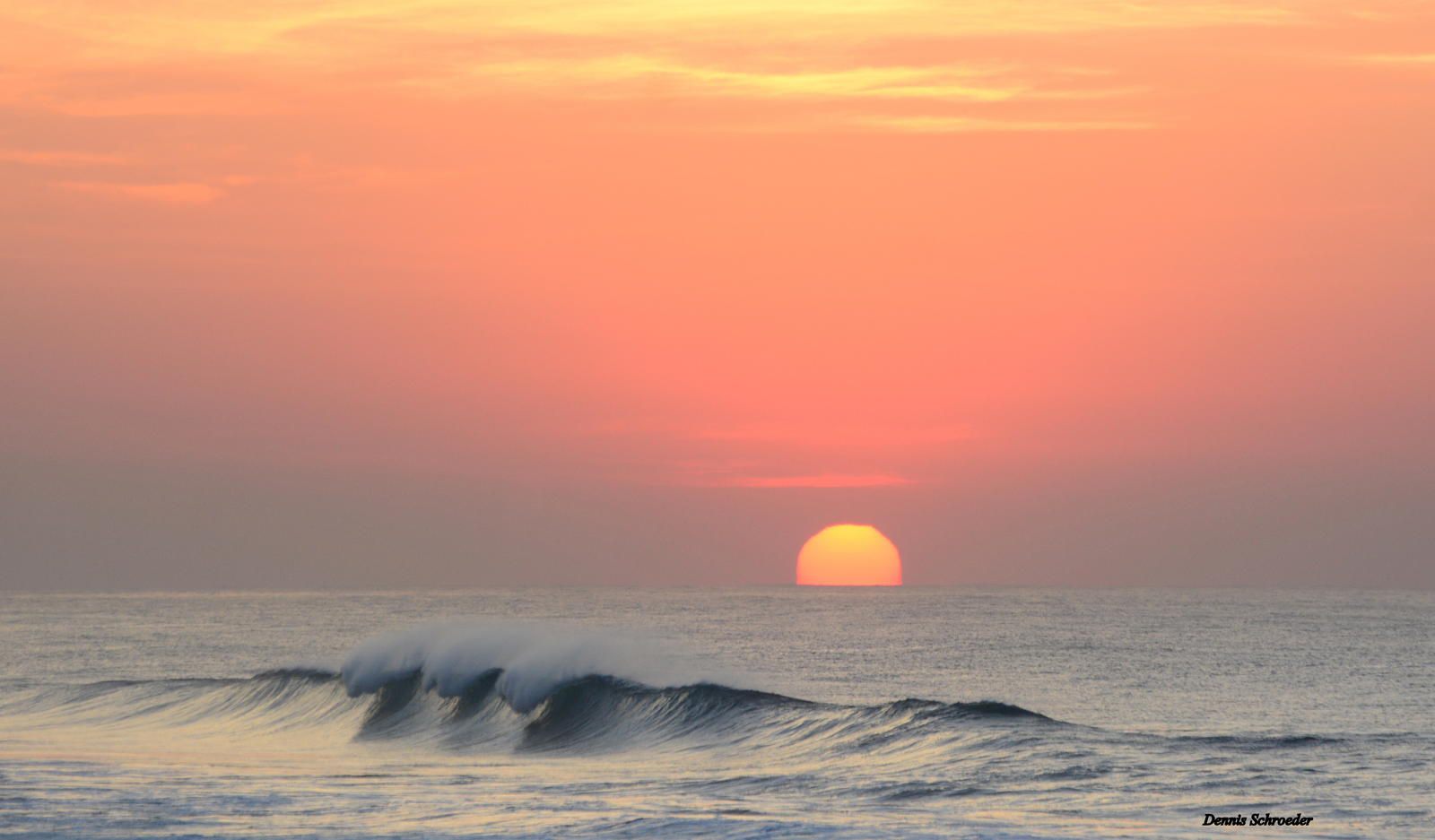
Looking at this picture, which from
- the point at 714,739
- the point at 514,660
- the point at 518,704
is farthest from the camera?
the point at 514,660

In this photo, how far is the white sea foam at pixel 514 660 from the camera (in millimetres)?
35688

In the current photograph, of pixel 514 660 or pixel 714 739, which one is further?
pixel 514 660

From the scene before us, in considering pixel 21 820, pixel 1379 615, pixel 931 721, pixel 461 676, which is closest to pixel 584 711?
pixel 461 676

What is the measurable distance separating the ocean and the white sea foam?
0.10 m

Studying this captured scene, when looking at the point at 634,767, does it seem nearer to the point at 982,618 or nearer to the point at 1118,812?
the point at 1118,812

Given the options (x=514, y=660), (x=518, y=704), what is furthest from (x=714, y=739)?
(x=514, y=660)

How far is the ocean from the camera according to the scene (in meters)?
18.9

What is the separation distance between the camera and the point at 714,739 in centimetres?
2934

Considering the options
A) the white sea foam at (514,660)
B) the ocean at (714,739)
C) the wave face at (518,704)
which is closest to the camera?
the ocean at (714,739)

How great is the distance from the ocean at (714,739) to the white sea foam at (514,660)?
98mm

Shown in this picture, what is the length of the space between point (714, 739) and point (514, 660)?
9967 millimetres

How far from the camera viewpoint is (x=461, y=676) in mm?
37594

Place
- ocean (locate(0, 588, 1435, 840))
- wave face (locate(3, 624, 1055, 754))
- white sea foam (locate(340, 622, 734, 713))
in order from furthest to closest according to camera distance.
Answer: white sea foam (locate(340, 622, 734, 713)) → wave face (locate(3, 624, 1055, 754)) → ocean (locate(0, 588, 1435, 840))

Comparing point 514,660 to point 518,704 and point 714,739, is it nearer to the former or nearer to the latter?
point 518,704
